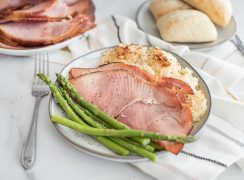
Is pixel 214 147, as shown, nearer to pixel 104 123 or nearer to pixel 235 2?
pixel 104 123

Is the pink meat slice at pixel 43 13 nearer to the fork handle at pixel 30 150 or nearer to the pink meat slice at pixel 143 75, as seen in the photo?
the pink meat slice at pixel 143 75

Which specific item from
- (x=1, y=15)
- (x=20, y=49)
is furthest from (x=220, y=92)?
(x=1, y=15)

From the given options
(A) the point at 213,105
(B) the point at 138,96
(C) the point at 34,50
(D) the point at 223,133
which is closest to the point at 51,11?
(C) the point at 34,50

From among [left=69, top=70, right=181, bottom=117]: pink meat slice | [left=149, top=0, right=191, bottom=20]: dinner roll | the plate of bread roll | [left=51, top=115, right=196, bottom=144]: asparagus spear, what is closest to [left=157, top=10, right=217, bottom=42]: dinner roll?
the plate of bread roll

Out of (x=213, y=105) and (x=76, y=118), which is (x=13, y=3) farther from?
(x=213, y=105)

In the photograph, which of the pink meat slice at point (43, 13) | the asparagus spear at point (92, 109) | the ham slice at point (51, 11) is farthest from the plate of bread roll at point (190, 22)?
the asparagus spear at point (92, 109)
